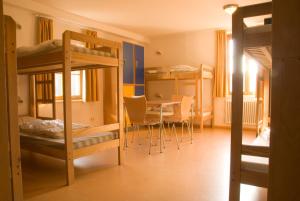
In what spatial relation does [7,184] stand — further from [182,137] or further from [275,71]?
[182,137]

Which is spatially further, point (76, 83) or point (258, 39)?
point (76, 83)

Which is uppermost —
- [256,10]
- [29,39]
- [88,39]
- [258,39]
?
[29,39]

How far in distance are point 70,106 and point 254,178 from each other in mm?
1600

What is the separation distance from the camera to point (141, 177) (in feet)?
7.25

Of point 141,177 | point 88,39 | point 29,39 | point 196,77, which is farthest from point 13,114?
point 196,77

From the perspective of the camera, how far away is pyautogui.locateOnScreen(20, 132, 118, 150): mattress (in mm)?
2197

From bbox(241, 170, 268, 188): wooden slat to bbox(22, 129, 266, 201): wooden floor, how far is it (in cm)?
59

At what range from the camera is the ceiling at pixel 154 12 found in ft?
12.1

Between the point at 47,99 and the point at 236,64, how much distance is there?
3.17m

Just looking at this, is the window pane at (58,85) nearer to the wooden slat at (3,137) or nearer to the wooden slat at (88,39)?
the wooden slat at (88,39)

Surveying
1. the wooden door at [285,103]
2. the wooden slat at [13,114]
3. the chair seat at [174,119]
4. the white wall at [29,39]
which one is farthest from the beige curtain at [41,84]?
the wooden door at [285,103]

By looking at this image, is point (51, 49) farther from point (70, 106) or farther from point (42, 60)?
point (70, 106)

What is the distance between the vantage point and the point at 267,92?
3.12m

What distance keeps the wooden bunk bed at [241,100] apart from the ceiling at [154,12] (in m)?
2.70
